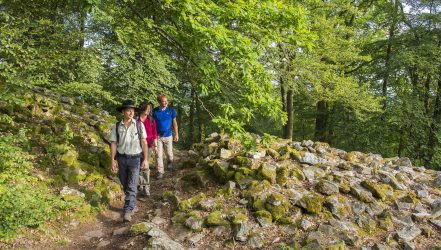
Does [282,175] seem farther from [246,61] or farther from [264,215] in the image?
[246,61]

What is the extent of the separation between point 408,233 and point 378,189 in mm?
1272

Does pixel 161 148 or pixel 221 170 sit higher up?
pixel 161 148

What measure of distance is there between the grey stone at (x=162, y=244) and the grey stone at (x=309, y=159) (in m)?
4.11

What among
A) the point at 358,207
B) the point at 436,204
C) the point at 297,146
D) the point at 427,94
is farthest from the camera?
the point at 427,94

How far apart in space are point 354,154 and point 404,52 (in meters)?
10.2

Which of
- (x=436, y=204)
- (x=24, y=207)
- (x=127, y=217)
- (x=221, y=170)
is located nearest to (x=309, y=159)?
(x=221, y=170)

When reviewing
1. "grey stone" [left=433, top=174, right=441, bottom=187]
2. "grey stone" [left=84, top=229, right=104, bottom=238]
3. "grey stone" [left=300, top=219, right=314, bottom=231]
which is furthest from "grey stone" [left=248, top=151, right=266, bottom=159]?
"grey stone" [left=433, top=174, right=441, bottom=187]

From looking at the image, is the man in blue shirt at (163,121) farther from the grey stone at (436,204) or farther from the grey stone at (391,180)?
the grey stone at (436,204)

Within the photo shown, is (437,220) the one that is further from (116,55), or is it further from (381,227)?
(116,55)

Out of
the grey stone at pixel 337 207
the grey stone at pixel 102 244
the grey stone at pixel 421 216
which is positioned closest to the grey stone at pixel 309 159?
the grey stone at pixel 337 207

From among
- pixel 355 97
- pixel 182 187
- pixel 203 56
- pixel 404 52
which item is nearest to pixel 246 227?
pixel 182 187

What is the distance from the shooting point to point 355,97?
1394 cm

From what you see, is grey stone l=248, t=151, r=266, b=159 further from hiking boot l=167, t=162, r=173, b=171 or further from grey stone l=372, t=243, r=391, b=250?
grey stone l=372, t=243, r=391, b=250

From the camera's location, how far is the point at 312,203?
6.32 metres
